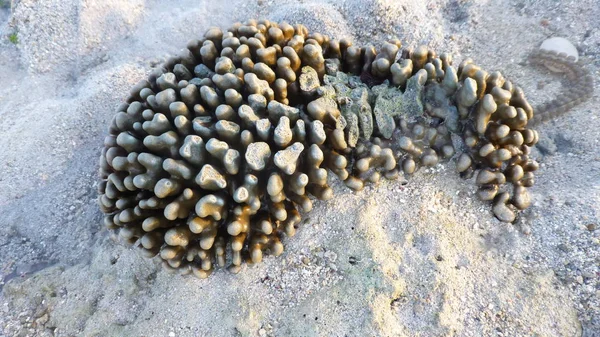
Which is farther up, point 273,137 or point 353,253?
point 273,137

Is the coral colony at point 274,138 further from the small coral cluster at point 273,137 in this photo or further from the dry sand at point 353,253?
the dry sand at point 353,253

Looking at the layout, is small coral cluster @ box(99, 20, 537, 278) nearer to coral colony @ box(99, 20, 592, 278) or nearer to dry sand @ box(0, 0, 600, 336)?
coral colony @ box(99, 20, 592, 278)

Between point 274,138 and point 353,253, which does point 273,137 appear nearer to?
point 274,138

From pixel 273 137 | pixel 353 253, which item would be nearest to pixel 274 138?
pixel 273 137

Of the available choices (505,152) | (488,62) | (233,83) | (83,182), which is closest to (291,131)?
(233,83)

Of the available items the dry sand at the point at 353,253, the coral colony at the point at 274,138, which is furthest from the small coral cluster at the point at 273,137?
the dry sand at the point at 353,253
